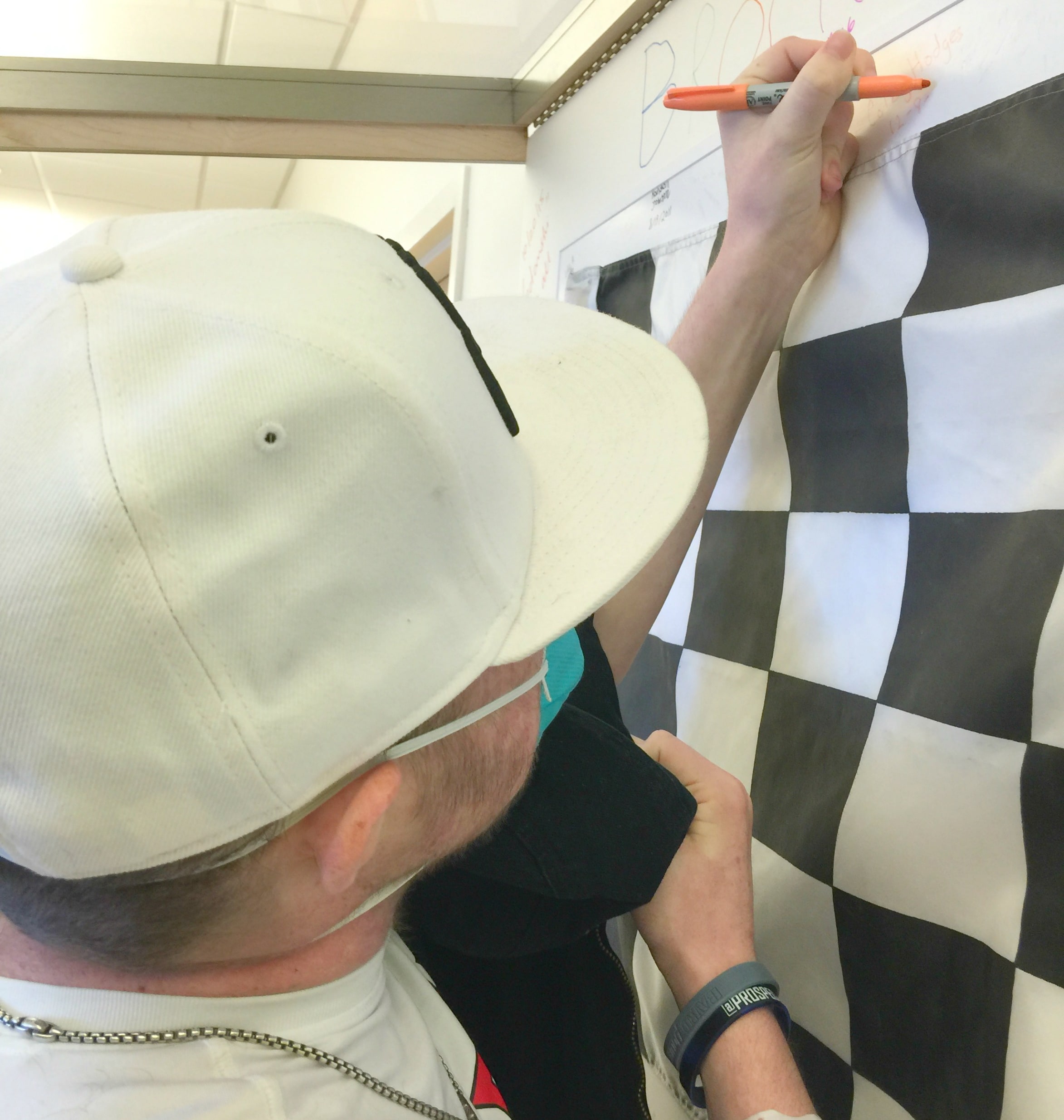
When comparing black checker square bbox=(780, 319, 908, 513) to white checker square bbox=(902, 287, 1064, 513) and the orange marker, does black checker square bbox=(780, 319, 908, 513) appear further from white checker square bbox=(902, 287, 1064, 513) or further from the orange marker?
the orange marker

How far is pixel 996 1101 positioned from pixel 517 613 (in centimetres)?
39

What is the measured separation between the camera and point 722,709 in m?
0.79

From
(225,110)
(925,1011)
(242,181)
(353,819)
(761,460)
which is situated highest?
(242,181)

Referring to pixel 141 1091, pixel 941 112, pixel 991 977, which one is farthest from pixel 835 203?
pixel 141 1091

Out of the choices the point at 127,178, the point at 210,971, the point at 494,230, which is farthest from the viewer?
the point at 127,178

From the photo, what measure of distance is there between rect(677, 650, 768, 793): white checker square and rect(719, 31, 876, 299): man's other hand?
1.12 feet

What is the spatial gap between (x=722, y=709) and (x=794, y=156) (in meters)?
0.47

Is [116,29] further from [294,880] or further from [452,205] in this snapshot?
[294,880]

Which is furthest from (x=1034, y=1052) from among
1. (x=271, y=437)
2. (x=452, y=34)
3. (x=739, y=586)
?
(x=452, y=34)

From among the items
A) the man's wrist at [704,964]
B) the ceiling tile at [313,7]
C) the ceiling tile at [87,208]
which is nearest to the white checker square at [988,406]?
the man's wrist at [704,964]

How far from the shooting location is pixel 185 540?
0.36m

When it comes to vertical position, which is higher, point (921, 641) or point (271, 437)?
point (271, 437)

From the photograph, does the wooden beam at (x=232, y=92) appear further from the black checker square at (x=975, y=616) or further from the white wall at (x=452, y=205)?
the black checker square at (x=975, y=616)

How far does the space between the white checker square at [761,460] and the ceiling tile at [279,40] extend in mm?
718
